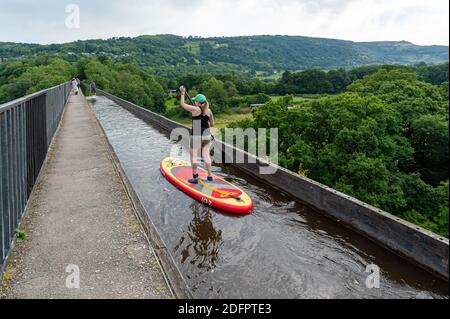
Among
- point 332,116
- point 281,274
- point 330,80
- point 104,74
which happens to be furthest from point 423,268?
point 330,80

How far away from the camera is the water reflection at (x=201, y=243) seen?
22.1 feet

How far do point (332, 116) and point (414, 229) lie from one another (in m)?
21.8

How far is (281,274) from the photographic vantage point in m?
6.31

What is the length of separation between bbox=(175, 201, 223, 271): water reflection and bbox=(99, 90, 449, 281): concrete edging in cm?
255

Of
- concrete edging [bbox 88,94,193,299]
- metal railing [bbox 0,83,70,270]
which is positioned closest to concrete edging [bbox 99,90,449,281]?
concrete edging [bbox 88,94,193,299]

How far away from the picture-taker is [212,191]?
32.3 feet

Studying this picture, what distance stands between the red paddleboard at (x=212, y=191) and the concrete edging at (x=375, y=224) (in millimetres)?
1457

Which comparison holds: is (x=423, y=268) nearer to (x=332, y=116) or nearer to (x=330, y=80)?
(x=332, y=116)

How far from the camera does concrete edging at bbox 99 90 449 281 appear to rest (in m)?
6.32

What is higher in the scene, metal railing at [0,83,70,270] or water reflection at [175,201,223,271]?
metal railing at [0,83,70,270]

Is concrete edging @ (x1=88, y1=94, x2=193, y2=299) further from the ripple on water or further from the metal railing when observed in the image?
the metal railing

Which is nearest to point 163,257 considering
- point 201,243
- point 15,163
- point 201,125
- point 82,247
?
point 82,247

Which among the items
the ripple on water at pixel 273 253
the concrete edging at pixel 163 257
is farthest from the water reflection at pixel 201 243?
the concrete edging at pixel 163 257
